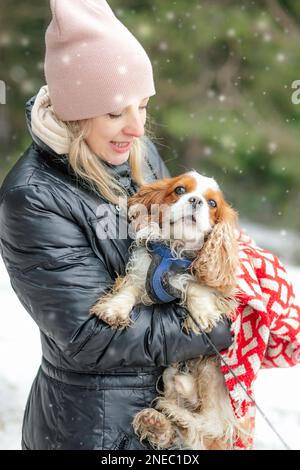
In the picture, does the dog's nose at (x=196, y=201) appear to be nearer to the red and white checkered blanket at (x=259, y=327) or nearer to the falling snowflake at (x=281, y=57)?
the red and white checkered blanket at (x=259, y=327)

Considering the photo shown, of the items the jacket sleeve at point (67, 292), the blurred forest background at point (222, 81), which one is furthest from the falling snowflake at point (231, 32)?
the jacket sleeve at point (67, 292)

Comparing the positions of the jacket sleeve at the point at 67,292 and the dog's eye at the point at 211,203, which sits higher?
the dog's eye at the point at 211,203

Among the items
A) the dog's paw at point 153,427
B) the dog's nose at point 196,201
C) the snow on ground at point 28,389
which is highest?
the dog's nose at point 196,201

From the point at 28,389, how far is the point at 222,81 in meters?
5.62

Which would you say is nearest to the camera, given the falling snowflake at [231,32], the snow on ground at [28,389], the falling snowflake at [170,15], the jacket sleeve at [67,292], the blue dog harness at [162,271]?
the jacket sleeve at [67,292]

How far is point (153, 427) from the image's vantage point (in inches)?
93.4

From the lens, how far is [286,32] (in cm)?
825

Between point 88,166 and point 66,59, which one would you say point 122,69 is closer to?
point 66,59

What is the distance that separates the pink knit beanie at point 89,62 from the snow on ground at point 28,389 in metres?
2.54

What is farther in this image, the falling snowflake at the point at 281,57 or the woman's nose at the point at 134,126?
the falling snowflake at the point at 281,57

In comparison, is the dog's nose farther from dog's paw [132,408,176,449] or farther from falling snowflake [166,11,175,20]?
falling snowflake [166,11,175,20]

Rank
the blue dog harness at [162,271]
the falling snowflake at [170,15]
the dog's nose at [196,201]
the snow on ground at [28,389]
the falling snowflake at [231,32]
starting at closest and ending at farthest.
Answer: the blue dog harness at [162,271]
the dog's nose at [196,201]
the snow on ground at [28,389]
the falling snowflake at [170,15]
the falling snowflake at [231,32]

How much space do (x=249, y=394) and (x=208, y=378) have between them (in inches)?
7.5

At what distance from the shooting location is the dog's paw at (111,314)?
7.21 feet
